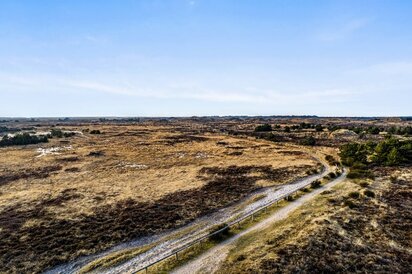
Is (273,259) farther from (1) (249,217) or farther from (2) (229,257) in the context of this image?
(1) (249,217)

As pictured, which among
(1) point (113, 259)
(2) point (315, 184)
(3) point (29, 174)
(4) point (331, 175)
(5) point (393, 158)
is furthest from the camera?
(5) point (393, 158)

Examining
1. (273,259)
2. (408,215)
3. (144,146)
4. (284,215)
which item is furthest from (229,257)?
(144,146)

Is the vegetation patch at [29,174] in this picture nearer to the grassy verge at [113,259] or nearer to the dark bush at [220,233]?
the grassy verge at [113,259]

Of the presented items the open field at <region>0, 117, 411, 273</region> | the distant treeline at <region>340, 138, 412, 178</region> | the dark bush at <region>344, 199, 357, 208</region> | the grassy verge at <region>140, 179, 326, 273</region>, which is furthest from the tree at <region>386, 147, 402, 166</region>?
the grassy verge at <region>140, 179, 326, 273</region>

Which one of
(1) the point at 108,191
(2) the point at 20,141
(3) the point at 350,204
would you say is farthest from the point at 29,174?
(3) the point at 350,204

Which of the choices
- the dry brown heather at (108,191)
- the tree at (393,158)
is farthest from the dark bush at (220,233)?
the tree at (393,158)

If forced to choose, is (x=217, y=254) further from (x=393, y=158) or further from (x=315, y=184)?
(x=393, y=158)
